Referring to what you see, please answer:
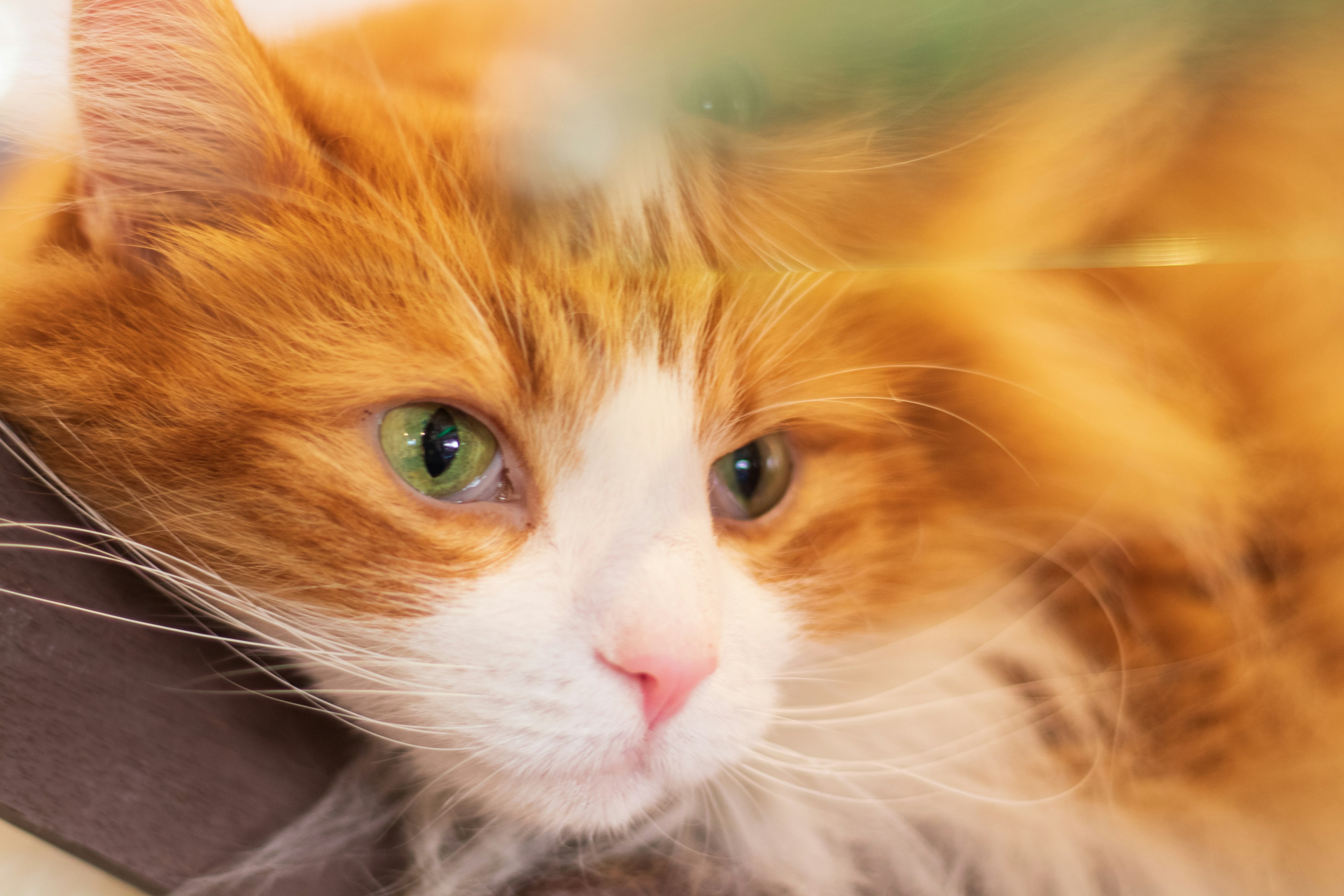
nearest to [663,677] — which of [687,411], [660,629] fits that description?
[660,629]

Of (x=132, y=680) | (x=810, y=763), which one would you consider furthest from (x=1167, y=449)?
(x=132, y=680)

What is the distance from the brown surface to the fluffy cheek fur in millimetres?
60

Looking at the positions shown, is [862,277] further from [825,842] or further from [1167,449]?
[825,842]

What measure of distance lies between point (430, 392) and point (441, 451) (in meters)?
0.04

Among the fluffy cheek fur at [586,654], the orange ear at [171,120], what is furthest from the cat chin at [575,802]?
the orange ear at [171,120]

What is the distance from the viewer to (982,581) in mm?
606

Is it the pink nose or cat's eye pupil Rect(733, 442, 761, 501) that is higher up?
cat's eye pupil Rect(733, 442, 761, 501)

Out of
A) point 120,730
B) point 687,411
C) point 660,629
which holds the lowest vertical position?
point 120,730

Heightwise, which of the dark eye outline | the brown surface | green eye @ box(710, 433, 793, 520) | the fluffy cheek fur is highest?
green eye @ box(710, 433, 793, 520)

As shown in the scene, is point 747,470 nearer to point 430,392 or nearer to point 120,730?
point 430,392

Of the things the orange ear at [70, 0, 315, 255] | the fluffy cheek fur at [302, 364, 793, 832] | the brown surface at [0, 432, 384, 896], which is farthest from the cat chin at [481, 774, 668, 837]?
the orange ear at [70, 0, 315, 255]

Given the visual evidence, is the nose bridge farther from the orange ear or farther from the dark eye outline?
the orange ear

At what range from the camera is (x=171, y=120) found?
0.48 m

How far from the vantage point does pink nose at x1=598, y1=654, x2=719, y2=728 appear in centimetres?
49
